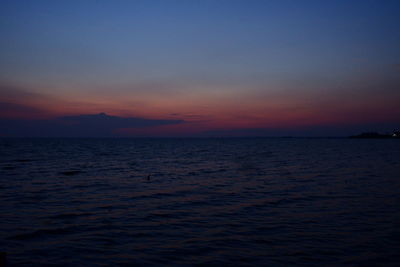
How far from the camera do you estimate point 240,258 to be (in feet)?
29.7

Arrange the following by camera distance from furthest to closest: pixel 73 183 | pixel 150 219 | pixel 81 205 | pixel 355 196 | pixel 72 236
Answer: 1. pixel 73 183
2. pixel 355 196
3. pixel 81 205
4. pixel 150 219
5. pixel 72 236

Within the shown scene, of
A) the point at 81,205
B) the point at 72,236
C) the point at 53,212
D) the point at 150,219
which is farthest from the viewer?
the point at 81,205

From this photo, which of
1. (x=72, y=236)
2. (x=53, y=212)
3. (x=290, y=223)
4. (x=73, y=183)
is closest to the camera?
(x=72, y=236)

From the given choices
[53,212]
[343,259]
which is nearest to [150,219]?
[53,212]

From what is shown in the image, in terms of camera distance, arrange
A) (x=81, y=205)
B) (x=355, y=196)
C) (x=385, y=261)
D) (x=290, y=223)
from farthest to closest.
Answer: (x=355, y=196), (x=81, y=205), (x=290, y=223), (x=385, y=261)

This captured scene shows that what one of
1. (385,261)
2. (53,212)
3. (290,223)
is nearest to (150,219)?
(53,212)

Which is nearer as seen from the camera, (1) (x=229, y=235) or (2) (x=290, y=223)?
(1) (x=229, y=235)

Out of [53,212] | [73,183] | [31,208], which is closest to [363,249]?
[53,212]

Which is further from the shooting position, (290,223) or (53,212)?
(53,212)

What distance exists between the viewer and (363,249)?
959 centimetres

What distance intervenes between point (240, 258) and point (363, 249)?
12.9 ft

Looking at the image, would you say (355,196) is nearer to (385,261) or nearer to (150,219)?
(385,261)

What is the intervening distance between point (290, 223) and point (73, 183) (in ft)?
58.5

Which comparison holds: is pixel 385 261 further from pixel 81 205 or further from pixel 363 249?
pixel 81 205
